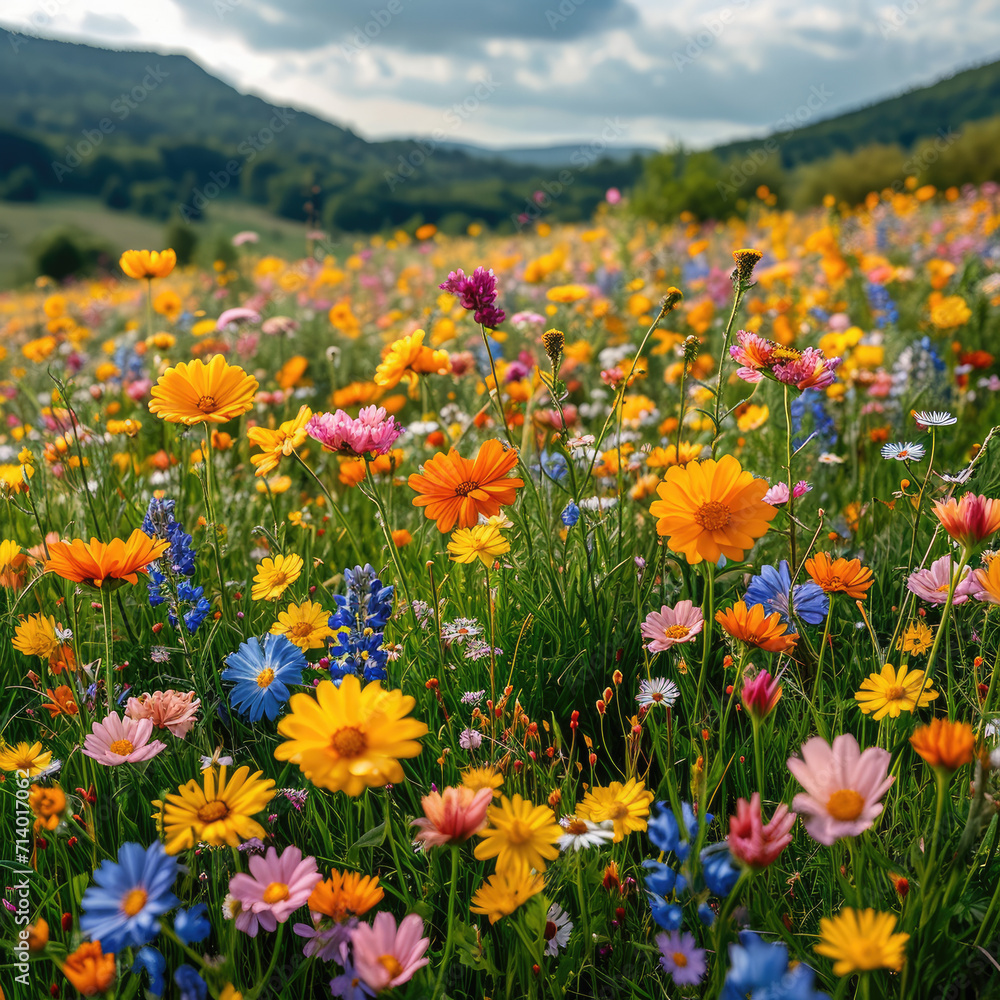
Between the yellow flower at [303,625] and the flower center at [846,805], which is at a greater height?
the flower center at [846,805]

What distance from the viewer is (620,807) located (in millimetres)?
958

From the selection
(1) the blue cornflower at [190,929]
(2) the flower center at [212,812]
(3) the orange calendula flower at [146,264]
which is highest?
(3) the orange calendula flower at [146,264]

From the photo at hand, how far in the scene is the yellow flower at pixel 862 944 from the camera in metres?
0.63

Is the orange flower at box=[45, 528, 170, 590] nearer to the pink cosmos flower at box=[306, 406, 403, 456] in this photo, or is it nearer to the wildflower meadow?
the wildflower meadow

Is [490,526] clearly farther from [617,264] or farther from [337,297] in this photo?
[337,297]

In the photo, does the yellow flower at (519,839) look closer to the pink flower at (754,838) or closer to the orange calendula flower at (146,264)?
the pink flower at (754,838)

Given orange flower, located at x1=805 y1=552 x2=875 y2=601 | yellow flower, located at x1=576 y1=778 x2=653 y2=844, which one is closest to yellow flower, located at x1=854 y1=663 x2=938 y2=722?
Answer: orange flower, located at x1=805 y1=552 x2=875 y2=601

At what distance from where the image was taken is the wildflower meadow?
78 cm

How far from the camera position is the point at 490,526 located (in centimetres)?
128

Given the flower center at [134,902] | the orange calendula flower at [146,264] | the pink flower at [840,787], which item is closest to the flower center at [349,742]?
the flower center at [134,902]

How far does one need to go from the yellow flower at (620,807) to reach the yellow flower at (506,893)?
0.15 meters

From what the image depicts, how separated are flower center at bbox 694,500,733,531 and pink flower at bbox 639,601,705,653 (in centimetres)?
21

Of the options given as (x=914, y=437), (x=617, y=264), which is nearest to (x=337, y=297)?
(x=617, y=264)

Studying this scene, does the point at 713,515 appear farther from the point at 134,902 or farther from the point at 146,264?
the point at 146,264
